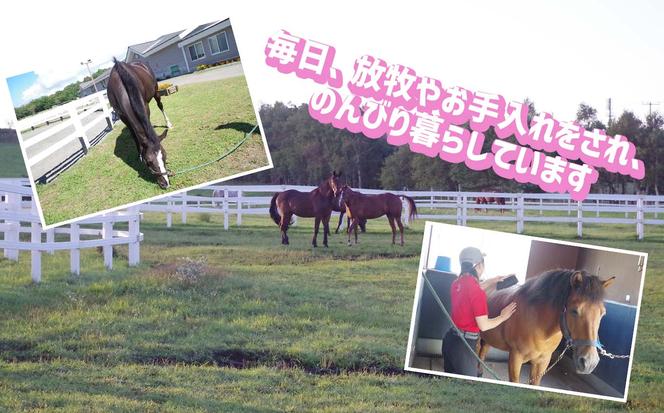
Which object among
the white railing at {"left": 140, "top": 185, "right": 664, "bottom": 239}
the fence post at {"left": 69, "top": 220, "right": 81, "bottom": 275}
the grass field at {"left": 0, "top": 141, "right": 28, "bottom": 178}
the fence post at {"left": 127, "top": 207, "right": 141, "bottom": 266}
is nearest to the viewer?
the fence post at {"left": 69, "top": 220, "right": 81, "bottom": 275}

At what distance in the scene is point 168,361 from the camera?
6.64 m

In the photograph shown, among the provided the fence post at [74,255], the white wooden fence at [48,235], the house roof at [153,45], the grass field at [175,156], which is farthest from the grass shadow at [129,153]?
the fence post at [74,255]

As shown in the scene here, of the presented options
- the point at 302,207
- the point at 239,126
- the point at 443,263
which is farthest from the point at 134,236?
the point at 443,263

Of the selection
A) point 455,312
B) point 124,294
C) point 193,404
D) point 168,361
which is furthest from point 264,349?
point 455,312

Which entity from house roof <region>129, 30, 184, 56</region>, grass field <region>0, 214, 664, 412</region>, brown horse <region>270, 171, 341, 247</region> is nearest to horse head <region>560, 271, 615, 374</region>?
grass field <region>0, 214, 664, 412</region>

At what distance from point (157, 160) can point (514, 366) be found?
2.66 metres

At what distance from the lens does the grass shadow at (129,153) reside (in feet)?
14.8

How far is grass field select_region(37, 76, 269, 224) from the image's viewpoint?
452 centimetres

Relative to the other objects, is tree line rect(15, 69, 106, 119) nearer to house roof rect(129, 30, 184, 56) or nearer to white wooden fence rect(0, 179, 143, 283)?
house roof rect(129, 30, 184, 56)

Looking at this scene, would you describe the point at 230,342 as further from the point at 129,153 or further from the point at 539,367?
the point at 539,367

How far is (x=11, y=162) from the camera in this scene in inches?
1032

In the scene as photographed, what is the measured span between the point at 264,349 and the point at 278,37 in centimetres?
291

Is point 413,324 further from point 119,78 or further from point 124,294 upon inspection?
point 124,294

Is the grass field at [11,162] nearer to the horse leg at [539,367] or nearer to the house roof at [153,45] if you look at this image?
the house roof at [153,45]
